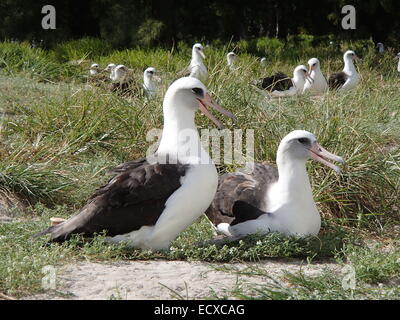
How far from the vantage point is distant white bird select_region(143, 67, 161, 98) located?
819 cm

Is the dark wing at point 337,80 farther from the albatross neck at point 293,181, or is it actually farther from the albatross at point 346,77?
the albatross neck at point 293,181

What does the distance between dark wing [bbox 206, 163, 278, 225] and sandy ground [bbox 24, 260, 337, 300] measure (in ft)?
2.29

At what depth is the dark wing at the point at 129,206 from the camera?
5074 mm

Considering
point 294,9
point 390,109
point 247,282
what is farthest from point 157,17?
point 247,282

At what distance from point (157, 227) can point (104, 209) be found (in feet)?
1.25

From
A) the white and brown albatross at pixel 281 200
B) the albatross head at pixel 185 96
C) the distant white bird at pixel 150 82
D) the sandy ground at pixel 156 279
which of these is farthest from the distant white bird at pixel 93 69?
the sandy ground at pixel 156 279

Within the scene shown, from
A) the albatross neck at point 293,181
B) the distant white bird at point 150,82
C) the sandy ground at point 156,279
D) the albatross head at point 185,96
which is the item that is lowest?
the sandy ground at point 156,279

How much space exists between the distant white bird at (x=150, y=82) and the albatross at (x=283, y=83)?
1220 millimetres

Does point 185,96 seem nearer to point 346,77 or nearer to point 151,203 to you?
point 151,203

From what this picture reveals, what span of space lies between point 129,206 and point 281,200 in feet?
3.65

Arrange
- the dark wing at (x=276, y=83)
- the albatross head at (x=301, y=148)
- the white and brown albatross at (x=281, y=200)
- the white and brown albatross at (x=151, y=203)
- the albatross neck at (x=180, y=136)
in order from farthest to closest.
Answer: the dark wing at (x=276, y=83), the albatross head at (x=301, y=148), the white and brown albatross at (x=281, y=200), the albatross neck at (x=180, y=136), the white and brown albatross at (x=151, y=203)

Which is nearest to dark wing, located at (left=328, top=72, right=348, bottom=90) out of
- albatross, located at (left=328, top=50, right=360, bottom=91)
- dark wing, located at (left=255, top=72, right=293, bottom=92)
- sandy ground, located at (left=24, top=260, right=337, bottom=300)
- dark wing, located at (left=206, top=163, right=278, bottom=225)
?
albatross, located at (left=328, top=50, right=360, bottom=91)
